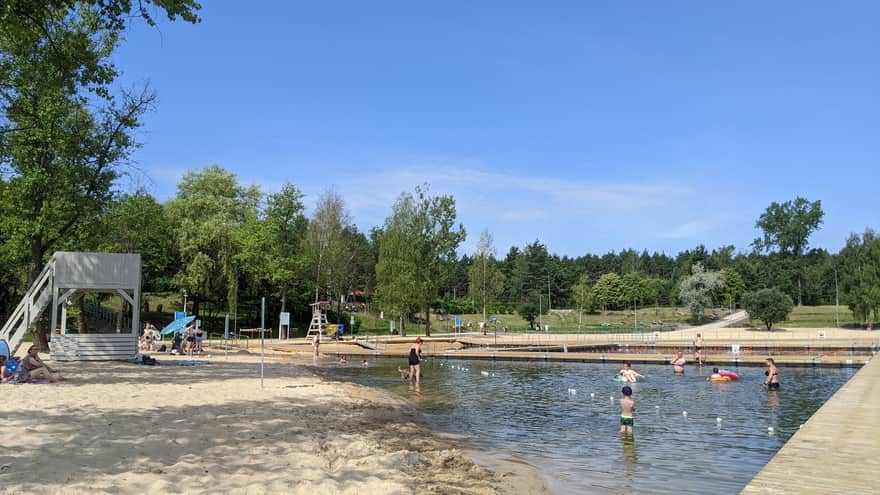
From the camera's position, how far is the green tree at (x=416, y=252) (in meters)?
56.9

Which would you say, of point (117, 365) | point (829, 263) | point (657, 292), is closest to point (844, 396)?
point (117, 365)

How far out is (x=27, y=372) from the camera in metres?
15.2

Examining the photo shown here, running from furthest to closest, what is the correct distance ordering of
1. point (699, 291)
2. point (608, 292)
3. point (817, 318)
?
point (608, 292), point (699, 291), point (817, 318)

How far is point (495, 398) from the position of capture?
72.2 feet

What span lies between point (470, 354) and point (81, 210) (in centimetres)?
2470

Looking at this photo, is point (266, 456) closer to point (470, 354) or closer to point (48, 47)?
point (48, 47)

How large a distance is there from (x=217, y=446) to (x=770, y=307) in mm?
69518

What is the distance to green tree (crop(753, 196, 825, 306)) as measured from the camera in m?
128

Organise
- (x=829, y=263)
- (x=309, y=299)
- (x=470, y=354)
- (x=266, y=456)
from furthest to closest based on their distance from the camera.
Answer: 1. (x=829, y=263)
2. (x=309, y=299)
3. (x=470, y=354)
4. (x=266, y=456)

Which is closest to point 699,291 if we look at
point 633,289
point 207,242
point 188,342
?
point 633,289

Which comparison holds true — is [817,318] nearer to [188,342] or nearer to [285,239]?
[285,239]

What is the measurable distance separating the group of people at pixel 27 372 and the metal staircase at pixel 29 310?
429 centimetres

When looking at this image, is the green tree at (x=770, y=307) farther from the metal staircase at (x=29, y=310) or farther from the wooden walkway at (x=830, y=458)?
the metal staircase at (x=29, y=310)

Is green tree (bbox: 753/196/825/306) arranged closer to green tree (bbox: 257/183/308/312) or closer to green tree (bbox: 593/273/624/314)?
green tree (bbox: 593/273/624/314)
